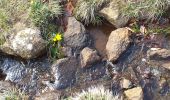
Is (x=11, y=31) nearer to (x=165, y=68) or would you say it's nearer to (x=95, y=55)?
(x=95, y=55)

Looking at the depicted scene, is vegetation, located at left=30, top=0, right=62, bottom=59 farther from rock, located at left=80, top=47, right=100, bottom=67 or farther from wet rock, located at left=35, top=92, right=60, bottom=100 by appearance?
wet rock, located at left=35, top=92, right=60, bottom=100

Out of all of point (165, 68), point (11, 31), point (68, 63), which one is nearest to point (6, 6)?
point (11, 31)

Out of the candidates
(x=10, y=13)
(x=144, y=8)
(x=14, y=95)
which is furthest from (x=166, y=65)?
(x=10, y=13)

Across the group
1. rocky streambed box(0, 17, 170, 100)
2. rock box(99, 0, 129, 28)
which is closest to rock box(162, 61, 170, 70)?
rocky streambed box(0, 17, 170, 100)

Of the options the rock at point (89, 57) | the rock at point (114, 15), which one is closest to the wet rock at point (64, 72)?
the rock at point (89, 57)

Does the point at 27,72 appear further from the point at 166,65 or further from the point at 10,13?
the point at 166,65

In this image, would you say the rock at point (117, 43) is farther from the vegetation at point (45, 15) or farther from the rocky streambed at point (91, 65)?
the vegetation at point (45, 15)

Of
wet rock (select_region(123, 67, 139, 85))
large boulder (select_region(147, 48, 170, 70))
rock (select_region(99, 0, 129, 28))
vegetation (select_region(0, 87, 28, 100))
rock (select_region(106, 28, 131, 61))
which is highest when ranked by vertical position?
rock (select_region(99, 0, 129, 28))
